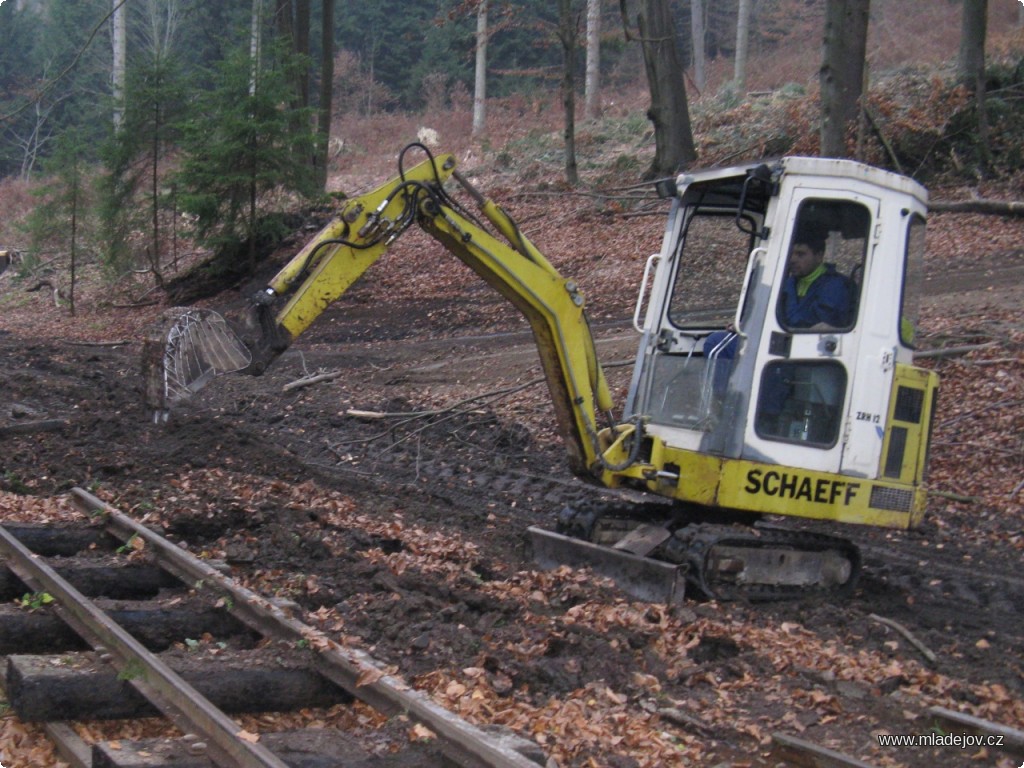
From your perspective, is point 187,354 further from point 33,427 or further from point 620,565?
point 33,427

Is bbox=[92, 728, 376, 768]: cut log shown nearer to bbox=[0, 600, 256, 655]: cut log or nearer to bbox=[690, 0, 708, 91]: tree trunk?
bbox=[0, 600, 256, 655]: cut log

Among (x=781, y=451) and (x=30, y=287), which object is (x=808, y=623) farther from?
(x=30, y=287)

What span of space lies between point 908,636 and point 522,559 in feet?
9.50

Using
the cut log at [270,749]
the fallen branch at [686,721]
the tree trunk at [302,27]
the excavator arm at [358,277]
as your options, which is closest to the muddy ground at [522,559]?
the fallen branch at [686,721]

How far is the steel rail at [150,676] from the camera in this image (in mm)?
4453

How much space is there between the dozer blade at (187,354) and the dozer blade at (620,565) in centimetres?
264

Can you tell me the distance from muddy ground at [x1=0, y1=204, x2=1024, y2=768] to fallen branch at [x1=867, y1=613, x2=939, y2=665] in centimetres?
4

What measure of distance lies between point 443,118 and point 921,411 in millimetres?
38186

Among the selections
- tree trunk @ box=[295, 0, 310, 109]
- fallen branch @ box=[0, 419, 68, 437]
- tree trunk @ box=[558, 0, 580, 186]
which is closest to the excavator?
fallen branch @ box=[0, 419, 68, 437]

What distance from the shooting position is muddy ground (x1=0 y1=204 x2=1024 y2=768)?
559 centimetres

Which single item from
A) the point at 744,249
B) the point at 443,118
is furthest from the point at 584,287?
the point at 443,118

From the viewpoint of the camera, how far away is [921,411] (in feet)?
26.0

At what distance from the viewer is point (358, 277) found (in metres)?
7.40

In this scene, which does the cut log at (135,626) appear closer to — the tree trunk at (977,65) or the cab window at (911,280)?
the cab window at (911,280)
